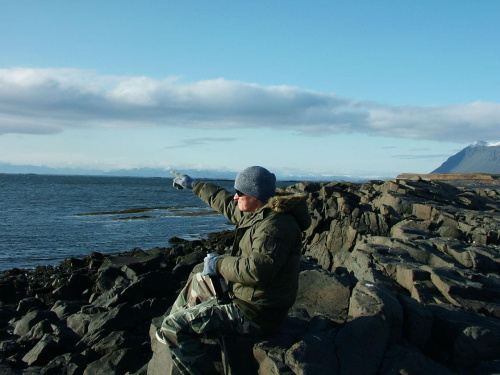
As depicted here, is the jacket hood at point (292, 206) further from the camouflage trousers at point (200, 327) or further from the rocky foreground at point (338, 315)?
the rocky foreground at point (338, 315)

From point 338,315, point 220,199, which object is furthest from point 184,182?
point 338,315

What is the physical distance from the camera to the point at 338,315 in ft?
27.0

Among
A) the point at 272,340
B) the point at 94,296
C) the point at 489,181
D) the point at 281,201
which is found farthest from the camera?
the point at 489,181

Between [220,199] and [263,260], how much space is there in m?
2.13

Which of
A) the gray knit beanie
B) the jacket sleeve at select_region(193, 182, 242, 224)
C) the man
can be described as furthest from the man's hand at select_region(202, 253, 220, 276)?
the jacket sleeve at select_region(193, 182, 242, 224)

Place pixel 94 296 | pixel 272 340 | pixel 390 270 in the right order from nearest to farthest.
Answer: pixel 272 340, pixel 390 270, pixel 94 296

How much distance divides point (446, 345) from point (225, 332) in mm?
3429

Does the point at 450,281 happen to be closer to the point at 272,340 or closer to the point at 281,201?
the point at 272,340

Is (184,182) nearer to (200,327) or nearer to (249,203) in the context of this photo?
(249,203)

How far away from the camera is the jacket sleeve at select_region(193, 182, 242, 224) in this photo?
7.91 meters

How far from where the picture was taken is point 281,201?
6391 millimetres

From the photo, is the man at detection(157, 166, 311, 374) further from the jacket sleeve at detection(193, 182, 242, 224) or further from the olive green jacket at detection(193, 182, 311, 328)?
the jacket sleeve at detection(193, 182, 242, 224)

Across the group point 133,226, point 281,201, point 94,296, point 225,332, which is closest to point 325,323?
point 225,332

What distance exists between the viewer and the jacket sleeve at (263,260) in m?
6.15
